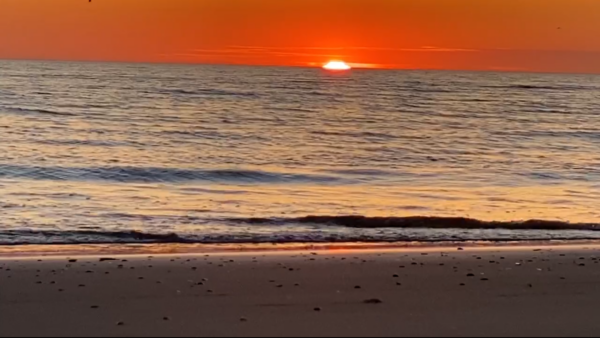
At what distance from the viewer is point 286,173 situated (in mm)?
21469

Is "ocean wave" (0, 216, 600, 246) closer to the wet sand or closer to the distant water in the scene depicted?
the distant water

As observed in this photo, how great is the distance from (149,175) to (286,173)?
146 inches

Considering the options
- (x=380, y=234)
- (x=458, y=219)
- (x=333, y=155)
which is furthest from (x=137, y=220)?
(x=333, y=155)

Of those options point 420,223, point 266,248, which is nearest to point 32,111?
point 420,223

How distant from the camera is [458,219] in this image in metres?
13.6

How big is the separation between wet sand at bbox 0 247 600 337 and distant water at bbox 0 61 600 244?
9.19ft

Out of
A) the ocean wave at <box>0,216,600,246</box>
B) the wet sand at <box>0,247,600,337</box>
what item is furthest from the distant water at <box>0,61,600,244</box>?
the wet sand at <box>0,247,600,337</box>

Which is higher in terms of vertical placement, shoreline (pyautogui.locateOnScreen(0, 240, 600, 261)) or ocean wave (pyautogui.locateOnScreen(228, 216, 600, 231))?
ocean wave (pyautogui.locateOnScreen(228, 216, 600, 231))

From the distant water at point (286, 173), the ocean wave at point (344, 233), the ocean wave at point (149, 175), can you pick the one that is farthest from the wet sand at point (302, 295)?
the ocean wave at point (149, 175)

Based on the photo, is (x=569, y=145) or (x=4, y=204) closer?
(x=4, y=204)

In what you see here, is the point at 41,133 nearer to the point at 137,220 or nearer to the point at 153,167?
the point at 153,167

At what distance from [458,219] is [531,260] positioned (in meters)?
4.26

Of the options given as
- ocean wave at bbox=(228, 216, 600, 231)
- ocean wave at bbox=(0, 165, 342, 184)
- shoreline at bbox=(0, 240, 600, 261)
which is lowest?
shoreline at bbox=(0, 240, 600, 261)

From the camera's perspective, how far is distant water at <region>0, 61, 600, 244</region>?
42.2 feet
